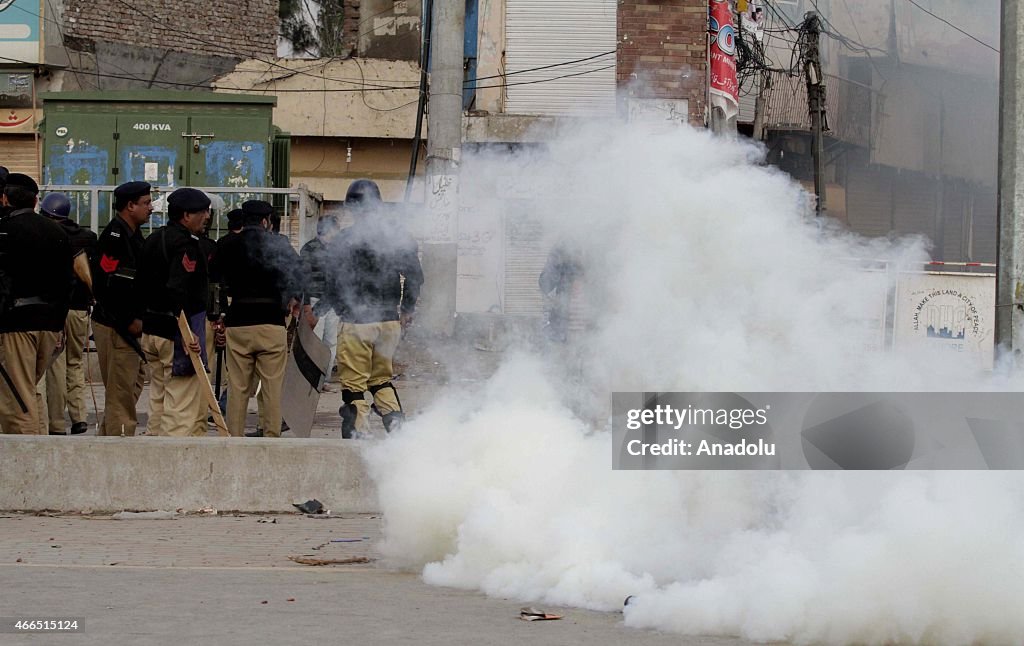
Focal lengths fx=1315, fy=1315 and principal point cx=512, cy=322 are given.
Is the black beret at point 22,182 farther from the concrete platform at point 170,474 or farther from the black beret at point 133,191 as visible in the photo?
the concrete platform at point 170,474

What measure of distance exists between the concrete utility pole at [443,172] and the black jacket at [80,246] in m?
2.59

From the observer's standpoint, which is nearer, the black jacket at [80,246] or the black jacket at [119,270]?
the black jacket at [119,270]

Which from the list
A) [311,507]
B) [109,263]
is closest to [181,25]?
[109,263]

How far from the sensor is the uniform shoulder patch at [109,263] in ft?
29.3

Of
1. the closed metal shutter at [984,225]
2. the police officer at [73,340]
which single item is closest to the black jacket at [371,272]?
the police officer at [73,340]

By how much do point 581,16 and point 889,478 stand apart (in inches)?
664

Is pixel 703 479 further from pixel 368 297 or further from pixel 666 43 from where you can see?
pixel 666 43

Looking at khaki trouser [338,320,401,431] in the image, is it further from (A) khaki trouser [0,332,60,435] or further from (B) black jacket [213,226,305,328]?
(A) khaki trouser [0,332,60,435]

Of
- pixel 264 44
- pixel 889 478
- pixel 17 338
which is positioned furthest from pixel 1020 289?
pixel 264 44

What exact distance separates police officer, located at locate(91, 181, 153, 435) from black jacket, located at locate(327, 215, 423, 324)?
1.33 meters

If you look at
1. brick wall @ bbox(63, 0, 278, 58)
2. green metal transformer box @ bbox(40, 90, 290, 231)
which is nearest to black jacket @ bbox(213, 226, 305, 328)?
green metal transformer box @ bbox(40, 90, 290, 231)

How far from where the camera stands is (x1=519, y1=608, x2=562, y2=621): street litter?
5094 millimetres

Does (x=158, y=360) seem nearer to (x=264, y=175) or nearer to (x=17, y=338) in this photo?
(x=17, y=338)

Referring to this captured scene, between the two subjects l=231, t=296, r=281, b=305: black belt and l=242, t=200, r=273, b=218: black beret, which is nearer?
l=231, t=296, r=281, b=305: black belt
